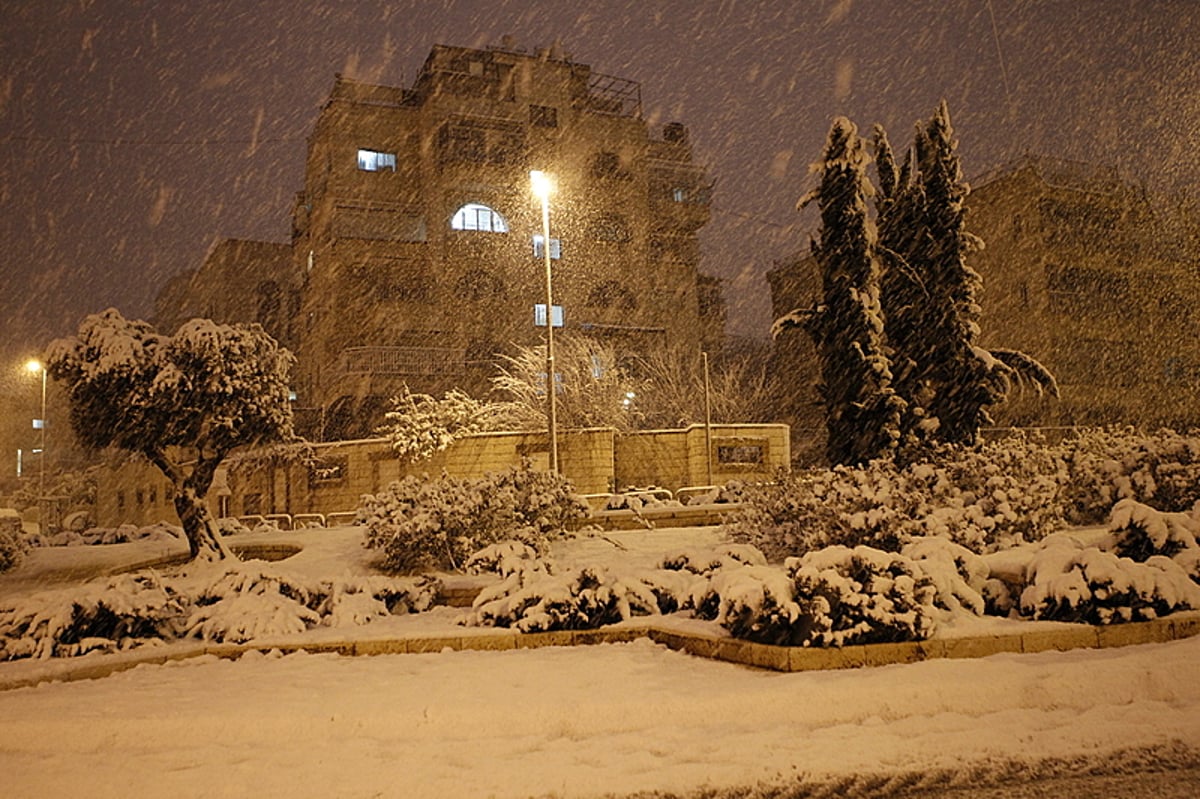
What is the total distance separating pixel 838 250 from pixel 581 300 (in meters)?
25.8

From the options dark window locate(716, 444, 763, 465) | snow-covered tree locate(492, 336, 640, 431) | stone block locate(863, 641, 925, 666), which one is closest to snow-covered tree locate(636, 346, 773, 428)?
snow-covered tree locate(492, 336, 640, 431)

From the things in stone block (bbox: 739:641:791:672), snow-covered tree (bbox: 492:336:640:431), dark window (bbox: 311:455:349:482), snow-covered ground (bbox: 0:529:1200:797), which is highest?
snow-covered tree (bbox: 492:336:640:431)

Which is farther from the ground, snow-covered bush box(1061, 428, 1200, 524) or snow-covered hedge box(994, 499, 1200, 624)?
snow-covered bush box(1061, 428, 1200, 524)

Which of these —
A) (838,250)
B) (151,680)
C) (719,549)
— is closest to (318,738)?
(151,680)

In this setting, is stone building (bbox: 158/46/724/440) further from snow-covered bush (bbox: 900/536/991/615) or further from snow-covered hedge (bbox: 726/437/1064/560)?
snow-covered bush (bbox: 900/536/991/615)

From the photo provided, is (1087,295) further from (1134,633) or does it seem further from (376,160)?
(1134,633)

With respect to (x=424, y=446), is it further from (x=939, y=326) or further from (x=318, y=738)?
(x=318, y=738)

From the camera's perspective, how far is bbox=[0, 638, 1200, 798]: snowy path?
4984 mm

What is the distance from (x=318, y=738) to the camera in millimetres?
5758

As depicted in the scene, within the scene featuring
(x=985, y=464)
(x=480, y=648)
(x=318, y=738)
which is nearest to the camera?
(x=318, y=738)

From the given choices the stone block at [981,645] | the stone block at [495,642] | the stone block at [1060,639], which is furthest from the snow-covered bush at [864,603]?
the stone block at [495,642]

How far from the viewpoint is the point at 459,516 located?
13586 millimetres

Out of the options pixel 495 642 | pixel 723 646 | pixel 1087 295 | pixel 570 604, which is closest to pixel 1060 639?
pixel 723 646

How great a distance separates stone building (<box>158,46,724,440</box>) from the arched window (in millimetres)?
63
